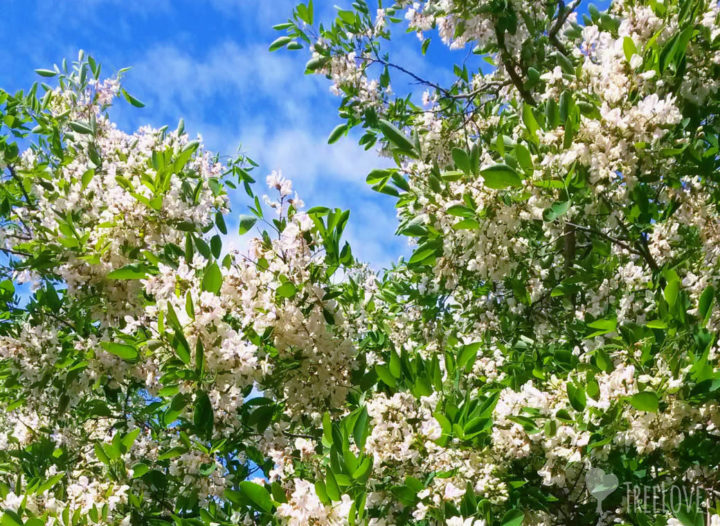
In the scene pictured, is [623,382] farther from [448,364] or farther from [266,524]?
[266,524]

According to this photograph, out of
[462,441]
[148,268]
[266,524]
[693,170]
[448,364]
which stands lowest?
[266,524]

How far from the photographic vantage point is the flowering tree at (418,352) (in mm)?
2908

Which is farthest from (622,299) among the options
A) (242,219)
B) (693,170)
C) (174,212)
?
(174,212)

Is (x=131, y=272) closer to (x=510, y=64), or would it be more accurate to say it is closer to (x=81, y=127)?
(x=81, y=127)

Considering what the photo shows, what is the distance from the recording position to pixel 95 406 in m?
4.35

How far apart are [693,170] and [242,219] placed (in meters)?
2.58

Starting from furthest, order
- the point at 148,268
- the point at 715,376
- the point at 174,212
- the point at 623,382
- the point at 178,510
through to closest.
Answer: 1. the point at 178,510
2. the point at 174,212
3. the point at 148,268
4. the point at 623,382
5. the point at 715,376

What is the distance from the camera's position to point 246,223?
352cm

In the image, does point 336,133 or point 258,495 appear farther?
point 336,133

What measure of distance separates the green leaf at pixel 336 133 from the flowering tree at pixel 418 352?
63.5 inches

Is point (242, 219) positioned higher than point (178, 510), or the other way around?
point (242, 219)

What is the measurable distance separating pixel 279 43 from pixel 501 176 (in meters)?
3.45

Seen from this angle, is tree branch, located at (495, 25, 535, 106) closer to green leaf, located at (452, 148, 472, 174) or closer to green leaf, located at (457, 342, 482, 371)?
green leaf, located at (452, 148, 472, 174)

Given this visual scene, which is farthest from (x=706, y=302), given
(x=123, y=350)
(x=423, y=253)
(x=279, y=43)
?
(x=279, y=43)
